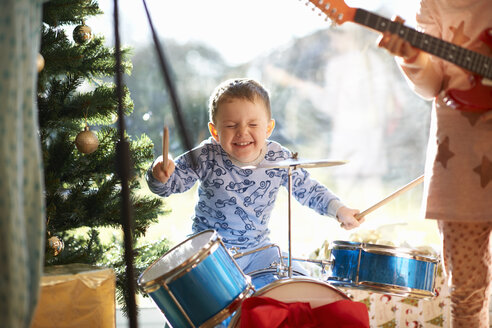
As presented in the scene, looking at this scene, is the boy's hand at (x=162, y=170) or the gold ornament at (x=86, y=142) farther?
the gold ornament at (x=86, y=142)

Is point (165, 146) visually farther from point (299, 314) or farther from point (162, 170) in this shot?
point (299, 314)

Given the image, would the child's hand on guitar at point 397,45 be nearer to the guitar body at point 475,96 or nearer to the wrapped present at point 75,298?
the guitar body at point 475,96

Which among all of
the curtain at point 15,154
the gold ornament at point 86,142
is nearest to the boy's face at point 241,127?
the gold ornament at point 86,142

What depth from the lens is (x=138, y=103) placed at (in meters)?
2.86

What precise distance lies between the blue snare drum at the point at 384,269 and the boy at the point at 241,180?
156mm

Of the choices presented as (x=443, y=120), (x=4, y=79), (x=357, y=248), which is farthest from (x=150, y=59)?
(x=4, y=79)

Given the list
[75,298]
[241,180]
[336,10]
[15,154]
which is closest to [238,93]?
[241,180]

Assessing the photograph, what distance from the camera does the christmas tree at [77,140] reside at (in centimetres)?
174

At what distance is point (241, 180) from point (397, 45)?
845 millimetres

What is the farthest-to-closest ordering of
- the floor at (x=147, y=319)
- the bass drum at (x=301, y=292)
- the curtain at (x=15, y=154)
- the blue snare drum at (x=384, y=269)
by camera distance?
the floor at (x=147, y=319) → the blue snare drum at (x=384, y=269) → the bass drum at (x=301, y=292) → the curtain at (x=15, y=154)

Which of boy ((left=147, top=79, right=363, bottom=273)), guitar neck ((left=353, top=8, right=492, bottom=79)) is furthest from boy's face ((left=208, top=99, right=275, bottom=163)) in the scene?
guitar neck ((left=353, top=8, right=492, bottom=79))

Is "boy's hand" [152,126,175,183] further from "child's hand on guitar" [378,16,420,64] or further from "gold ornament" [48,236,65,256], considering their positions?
"child's hand on guitar" [378,16,420,64]

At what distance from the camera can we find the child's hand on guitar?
3.89ft

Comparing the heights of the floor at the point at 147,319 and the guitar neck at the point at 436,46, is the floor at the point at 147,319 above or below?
below
